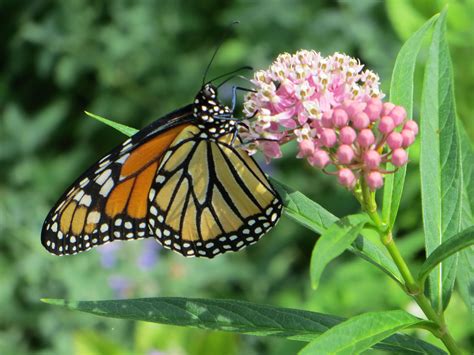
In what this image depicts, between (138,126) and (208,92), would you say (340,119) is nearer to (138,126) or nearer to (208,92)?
(208,92)

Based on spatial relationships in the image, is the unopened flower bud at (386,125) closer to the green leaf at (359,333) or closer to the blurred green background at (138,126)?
the green leaf at (359,333)

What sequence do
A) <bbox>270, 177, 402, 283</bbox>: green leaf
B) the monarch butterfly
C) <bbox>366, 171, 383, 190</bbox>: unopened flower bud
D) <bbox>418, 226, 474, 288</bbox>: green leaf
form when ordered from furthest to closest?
1. the monarch butterfly
2. <bbox>270, 177, 402, 283</bbox>: green leaf
3. <bbox>366, 171, 383, 190</bbox>: unopened flower bud
4. <bbox>418, 226, 474, 288</bbox>: green leaf

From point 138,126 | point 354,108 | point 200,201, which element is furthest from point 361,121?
point 138,126

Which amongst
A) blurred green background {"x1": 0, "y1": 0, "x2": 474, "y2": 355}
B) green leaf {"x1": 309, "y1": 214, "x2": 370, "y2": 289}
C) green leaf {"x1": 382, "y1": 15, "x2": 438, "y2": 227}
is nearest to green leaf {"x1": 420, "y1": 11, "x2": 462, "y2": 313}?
green leaf {"x1": 382, "y1": 15, "x2": 438, "y2": 227}

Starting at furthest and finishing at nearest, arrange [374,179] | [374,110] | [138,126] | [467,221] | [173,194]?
[138,126]
[173,194]
[467,221]
[374,110]
[374,179]

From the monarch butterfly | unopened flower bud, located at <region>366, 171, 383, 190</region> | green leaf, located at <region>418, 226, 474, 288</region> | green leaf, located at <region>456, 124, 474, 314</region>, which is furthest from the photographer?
the monarch butterfly

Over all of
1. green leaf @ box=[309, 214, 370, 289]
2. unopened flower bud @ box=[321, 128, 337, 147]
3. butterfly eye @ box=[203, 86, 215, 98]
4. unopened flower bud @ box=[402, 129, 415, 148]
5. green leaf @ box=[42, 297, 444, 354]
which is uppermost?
butterfly eye @ box=[203, 86, 215, 98]

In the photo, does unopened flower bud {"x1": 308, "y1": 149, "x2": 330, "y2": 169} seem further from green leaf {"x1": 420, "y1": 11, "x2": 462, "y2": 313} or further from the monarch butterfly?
the monarch butterfly
